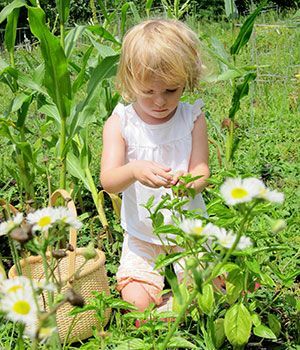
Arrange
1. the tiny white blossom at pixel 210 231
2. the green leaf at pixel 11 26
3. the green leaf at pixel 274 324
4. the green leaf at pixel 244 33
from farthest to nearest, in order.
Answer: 1. the green leaf at pixel 11 26
2. the green leaf at pixel 244 33
3. the green leaf at pixel 274 324
4. the tiny white blossom at pixel 210 231

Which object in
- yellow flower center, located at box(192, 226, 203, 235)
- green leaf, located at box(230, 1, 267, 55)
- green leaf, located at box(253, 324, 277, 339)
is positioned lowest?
green leaf, located at box(253, 324, 277, 339)

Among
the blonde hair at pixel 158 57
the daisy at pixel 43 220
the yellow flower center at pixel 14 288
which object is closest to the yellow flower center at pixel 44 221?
the daisy at pixel 43 220

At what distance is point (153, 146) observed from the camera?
1.84 metres

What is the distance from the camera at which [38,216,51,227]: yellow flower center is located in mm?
821

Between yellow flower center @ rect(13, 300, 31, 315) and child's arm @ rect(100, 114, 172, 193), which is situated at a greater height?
yellow flower center @ rect(13, 300, 31, 315)

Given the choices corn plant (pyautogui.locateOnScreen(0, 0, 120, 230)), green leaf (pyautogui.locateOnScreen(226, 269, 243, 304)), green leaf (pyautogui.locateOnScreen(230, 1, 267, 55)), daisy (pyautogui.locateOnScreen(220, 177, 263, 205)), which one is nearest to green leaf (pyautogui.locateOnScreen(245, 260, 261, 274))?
green leaf (pyautogui.locateOnScreen(226, 269, 243, 304))

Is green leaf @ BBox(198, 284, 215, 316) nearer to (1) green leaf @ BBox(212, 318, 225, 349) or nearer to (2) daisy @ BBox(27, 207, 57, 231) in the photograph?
(1) green leaf @ BBox(212, 318, 225, 349)

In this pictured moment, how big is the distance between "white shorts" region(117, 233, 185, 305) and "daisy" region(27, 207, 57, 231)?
2.95ft

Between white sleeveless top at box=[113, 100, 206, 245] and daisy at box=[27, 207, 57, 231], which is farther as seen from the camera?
white sleeveless top at box=[113, 100, 206, 245]

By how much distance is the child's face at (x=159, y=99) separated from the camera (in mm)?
1648

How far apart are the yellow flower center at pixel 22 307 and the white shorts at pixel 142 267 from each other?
1.07m

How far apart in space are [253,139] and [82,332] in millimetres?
1530

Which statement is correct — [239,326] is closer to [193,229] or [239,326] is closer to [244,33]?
[193,229]

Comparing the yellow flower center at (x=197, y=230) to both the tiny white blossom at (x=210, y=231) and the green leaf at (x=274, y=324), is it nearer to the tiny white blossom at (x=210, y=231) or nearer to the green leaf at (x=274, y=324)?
the tiny white blossom at (x=210, y=231)
